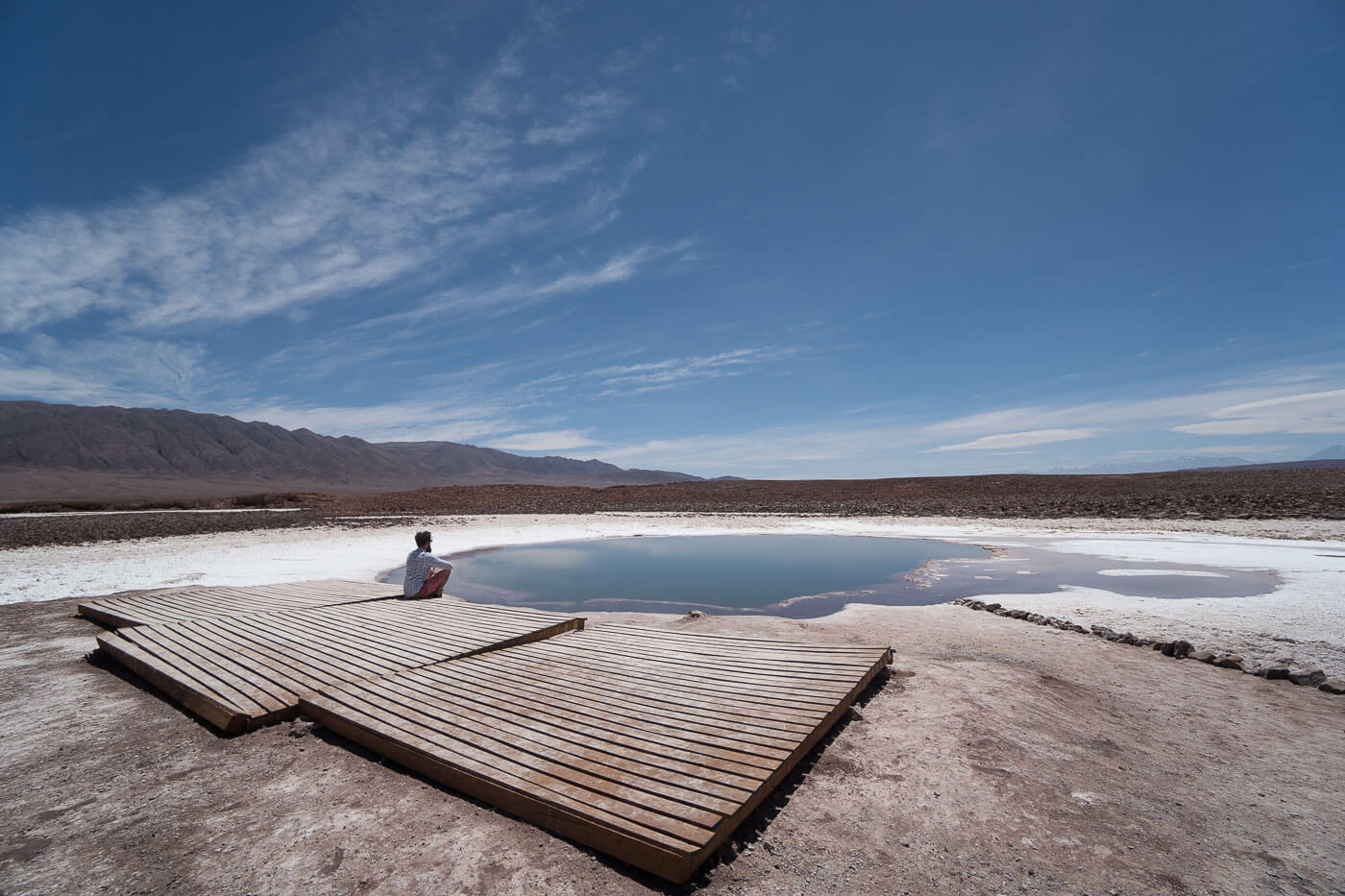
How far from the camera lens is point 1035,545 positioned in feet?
55.6

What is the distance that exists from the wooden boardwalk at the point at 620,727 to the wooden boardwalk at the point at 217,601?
4078 mm

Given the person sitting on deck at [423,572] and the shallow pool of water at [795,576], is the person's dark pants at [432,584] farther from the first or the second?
the shallow pool of water at [795,576]

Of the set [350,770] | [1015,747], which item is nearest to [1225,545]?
[1015,747]

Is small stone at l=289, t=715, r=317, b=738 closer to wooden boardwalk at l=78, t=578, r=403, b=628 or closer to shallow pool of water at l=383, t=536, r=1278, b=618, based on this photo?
wooden boardwalk at l=78, t=578, r=403, b=628

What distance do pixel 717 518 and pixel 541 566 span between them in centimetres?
1613

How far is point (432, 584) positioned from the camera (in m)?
8.70

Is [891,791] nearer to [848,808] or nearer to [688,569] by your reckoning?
[848,808]

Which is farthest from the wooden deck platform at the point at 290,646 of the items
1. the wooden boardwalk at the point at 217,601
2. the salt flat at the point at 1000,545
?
the salt flat at the point at 1000,545

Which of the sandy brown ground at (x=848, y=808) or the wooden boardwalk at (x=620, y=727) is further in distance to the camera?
the wooden boardwalk at (x=620, y=727)

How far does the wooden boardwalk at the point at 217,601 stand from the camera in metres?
7.52

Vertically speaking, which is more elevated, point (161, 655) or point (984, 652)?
point (161, 655)

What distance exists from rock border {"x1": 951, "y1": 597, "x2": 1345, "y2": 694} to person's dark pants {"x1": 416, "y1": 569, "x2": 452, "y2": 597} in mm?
8247

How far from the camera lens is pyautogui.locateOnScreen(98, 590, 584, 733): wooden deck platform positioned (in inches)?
189

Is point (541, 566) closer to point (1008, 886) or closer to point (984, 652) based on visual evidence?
point (984, 652)
